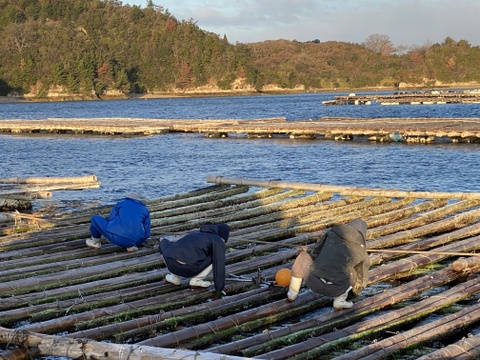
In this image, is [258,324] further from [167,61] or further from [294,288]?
[167,61]

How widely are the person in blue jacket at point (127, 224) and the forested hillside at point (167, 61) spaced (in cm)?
15319

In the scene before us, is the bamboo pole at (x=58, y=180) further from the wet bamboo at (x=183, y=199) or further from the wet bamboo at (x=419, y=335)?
the wet bamboo at (x=419, y=335)

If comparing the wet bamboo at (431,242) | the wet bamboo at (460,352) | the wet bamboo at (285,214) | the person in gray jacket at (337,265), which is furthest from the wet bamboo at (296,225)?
the wet bamboo at (460,352)

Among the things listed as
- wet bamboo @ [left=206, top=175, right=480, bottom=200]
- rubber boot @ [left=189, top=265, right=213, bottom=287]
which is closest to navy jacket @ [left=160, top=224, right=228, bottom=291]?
rubber boot @ [left=189, top=265, right=213, bottom=287]

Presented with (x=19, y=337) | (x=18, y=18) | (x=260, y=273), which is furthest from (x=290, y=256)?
(x=18, y=18)

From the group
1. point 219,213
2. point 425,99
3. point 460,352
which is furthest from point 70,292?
point 425,99

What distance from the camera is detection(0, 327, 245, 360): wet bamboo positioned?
567 centimetres

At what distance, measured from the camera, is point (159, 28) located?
630 feet

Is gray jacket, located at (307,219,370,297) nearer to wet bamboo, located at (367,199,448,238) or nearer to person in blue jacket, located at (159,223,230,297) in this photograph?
person in blue jacket, located at (159,223,230,297)

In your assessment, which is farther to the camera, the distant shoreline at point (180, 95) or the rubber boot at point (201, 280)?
the distant shoreline at point (180, 95)

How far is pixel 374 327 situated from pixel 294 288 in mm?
1068

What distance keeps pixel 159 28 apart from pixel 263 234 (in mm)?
187150

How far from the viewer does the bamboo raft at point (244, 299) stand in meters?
6.65

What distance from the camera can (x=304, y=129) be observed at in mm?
42844
